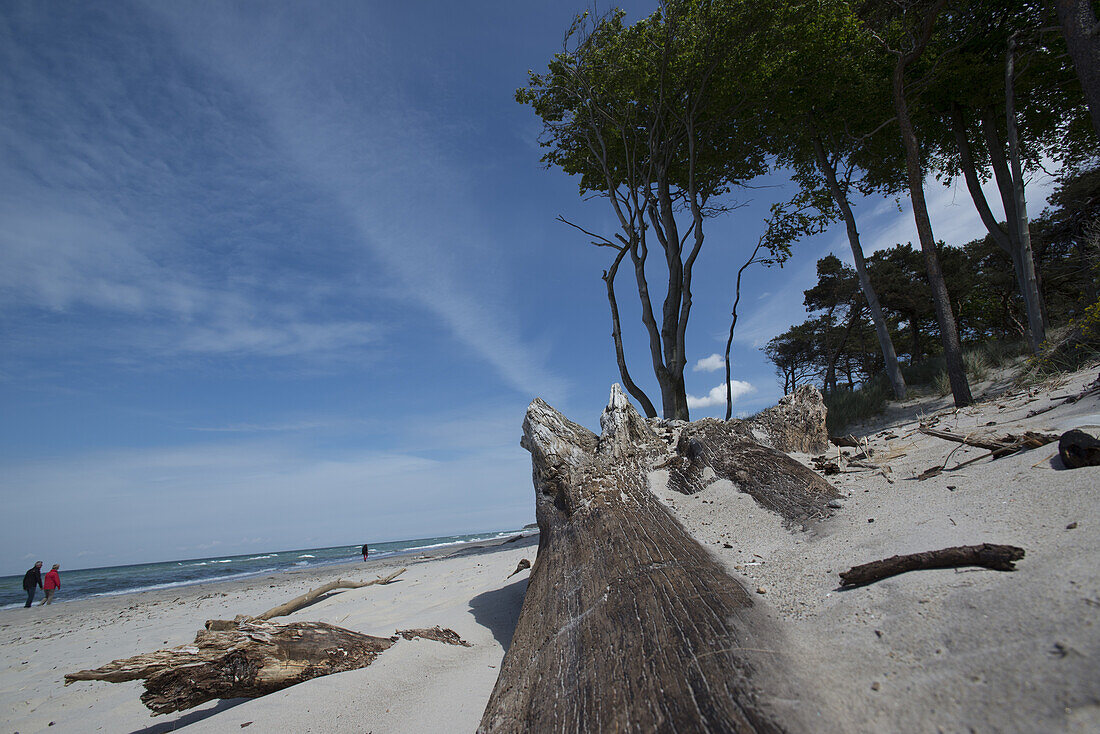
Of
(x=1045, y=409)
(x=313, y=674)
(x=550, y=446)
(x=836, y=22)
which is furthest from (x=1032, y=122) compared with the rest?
(x=313, y=674)

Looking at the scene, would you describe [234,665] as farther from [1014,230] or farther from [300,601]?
[1014,230]

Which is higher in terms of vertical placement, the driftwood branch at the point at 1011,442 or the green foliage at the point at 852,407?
the green foliage at the point at 852,407

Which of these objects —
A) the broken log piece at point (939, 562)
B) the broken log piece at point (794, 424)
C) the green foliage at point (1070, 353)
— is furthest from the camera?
the green foliage at point (1070, 353)

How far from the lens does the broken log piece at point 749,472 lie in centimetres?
318

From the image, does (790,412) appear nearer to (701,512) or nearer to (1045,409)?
(701,512)

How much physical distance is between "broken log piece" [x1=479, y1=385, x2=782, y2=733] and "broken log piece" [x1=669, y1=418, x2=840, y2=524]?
639 millimetres

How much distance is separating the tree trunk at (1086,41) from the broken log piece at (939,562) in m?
8.17

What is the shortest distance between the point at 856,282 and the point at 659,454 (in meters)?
20.2

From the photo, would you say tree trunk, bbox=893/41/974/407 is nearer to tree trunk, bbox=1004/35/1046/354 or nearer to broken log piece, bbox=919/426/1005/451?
tree trunk, bbox=1004/35/1046/354

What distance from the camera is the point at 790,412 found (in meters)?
4.56

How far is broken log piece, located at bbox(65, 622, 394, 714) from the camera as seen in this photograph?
2.75m

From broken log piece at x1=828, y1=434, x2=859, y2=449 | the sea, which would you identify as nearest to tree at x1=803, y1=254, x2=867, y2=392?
broken log piece at x1=828, y1=434, x2=859, y2=449

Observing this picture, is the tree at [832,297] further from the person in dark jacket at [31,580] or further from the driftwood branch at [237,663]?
the person in dark jacket at [31,580]

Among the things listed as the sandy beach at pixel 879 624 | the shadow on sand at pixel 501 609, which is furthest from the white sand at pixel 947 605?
the shadow on sand at pixel 501 609
